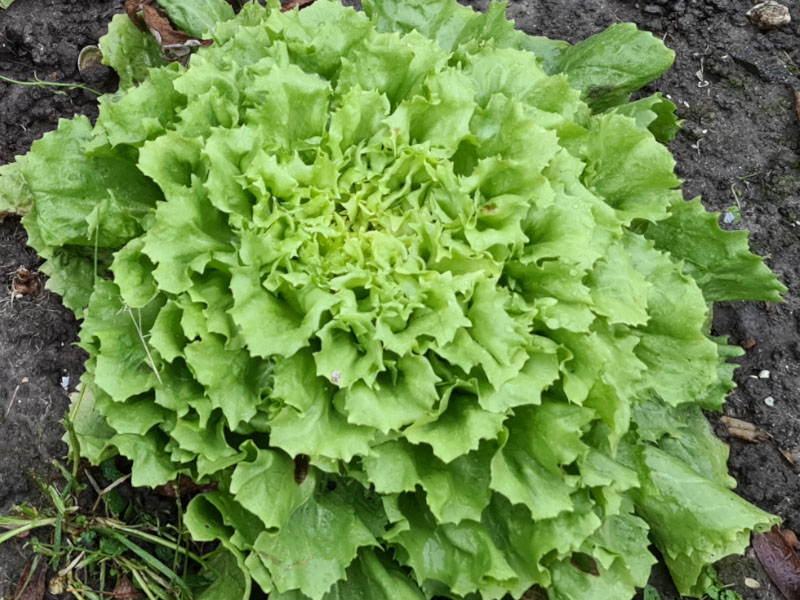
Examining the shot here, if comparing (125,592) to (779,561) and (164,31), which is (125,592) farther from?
(779,561)

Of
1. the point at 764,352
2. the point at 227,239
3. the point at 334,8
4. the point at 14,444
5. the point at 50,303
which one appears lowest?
the point at 14,444

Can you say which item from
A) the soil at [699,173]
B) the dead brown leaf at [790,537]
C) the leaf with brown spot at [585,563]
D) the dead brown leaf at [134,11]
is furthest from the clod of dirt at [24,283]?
the dead brown leaf at [790,537]

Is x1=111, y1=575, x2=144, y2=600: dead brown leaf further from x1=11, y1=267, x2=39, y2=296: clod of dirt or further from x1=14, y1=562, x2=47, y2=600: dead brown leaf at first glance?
x1=11, y1=267, x2=39, y2=296: clod of dirt

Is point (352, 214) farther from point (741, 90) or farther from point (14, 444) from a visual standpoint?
point (741, 90)

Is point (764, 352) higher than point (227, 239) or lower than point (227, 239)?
lower

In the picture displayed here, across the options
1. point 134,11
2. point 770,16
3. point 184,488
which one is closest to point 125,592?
point 184,488

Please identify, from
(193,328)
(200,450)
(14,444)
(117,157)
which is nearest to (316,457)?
(200,450)

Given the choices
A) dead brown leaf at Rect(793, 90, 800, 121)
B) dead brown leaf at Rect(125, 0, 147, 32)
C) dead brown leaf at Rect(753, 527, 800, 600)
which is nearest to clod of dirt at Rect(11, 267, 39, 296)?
dead brown leaf at Rect(125, 0, 147, 32)
